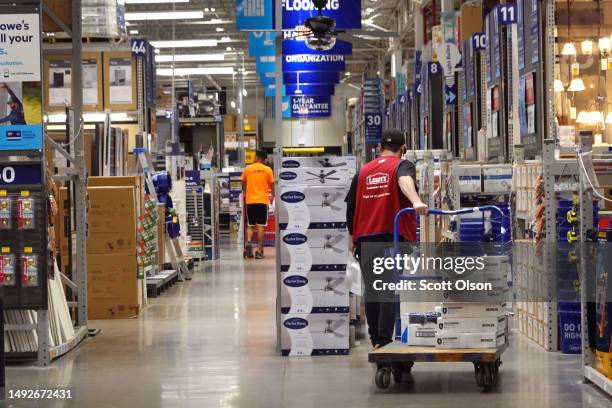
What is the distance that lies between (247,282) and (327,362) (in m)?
6.44

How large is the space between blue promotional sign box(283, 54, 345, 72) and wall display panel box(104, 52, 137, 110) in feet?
14.5

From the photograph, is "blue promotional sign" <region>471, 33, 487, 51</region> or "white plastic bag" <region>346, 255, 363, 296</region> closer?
"white plastic bag" <region>346, 255, 363, 296</region>

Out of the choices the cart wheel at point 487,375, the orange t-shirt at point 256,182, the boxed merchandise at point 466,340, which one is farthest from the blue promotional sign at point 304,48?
the cart wheel at point 487,375

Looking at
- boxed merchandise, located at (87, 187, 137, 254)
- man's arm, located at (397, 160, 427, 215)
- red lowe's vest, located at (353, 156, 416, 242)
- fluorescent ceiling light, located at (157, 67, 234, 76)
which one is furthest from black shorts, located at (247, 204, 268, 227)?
fluorescent ceiling light, located at (157, 67, 234, 76)

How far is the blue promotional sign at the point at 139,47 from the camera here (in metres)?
12.9

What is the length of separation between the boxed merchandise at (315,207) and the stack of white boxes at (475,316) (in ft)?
5.34

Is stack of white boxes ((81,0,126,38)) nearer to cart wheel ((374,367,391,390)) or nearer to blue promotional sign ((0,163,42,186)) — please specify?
blue promotional sign ((0,163,42,186))

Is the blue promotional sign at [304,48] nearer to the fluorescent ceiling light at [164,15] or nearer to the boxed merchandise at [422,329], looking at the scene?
the fluorescent ceiling light at [164,15]

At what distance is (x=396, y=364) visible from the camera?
648 centimetres

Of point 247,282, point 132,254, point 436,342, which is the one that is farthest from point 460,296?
point 247,282

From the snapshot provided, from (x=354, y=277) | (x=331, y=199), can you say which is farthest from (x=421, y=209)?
(x=331, y=199)

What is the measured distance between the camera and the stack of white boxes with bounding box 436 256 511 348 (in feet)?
20.5

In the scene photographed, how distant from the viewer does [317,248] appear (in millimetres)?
7762

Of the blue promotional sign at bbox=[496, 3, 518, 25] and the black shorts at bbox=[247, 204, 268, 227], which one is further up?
the blue promotional sign at bbox=[496, 3, 518, 25]
